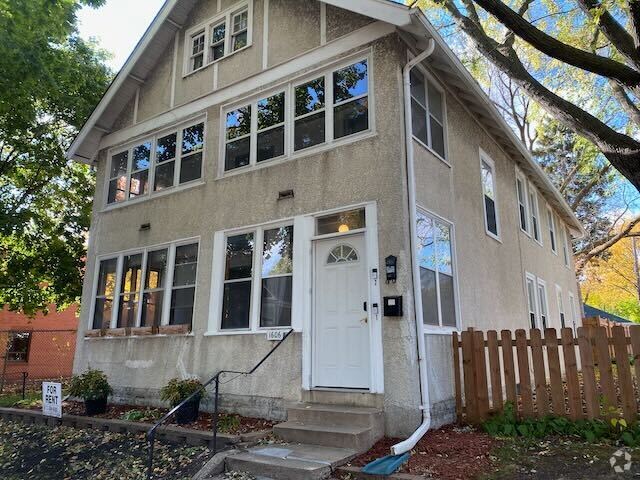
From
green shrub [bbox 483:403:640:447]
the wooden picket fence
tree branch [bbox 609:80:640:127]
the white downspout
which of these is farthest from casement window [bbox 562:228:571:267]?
the white downspout

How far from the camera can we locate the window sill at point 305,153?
743cm

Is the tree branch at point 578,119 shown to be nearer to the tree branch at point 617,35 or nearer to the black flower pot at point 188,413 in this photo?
the tree branch at point 617,35

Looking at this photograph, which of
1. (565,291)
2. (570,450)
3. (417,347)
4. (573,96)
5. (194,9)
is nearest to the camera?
(570,450)

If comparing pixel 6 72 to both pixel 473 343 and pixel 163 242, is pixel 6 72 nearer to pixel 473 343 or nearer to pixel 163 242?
pixel 163 242

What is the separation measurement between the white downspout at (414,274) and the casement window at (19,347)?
1788cm

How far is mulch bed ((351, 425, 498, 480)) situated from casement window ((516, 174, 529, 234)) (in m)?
7.90

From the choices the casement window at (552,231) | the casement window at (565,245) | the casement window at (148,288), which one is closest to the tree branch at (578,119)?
the casement window at (148,288)

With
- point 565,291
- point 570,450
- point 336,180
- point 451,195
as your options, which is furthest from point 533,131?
point 570,450

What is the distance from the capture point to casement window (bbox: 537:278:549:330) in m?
13.2

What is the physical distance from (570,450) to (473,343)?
1903 mm

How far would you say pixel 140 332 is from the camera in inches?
379

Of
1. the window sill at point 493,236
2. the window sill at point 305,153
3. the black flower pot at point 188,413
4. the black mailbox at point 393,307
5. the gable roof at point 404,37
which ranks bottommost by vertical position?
the black flower pot at point 188,413

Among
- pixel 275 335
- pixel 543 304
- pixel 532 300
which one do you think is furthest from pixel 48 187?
pixel 543 304

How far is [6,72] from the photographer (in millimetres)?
11094
